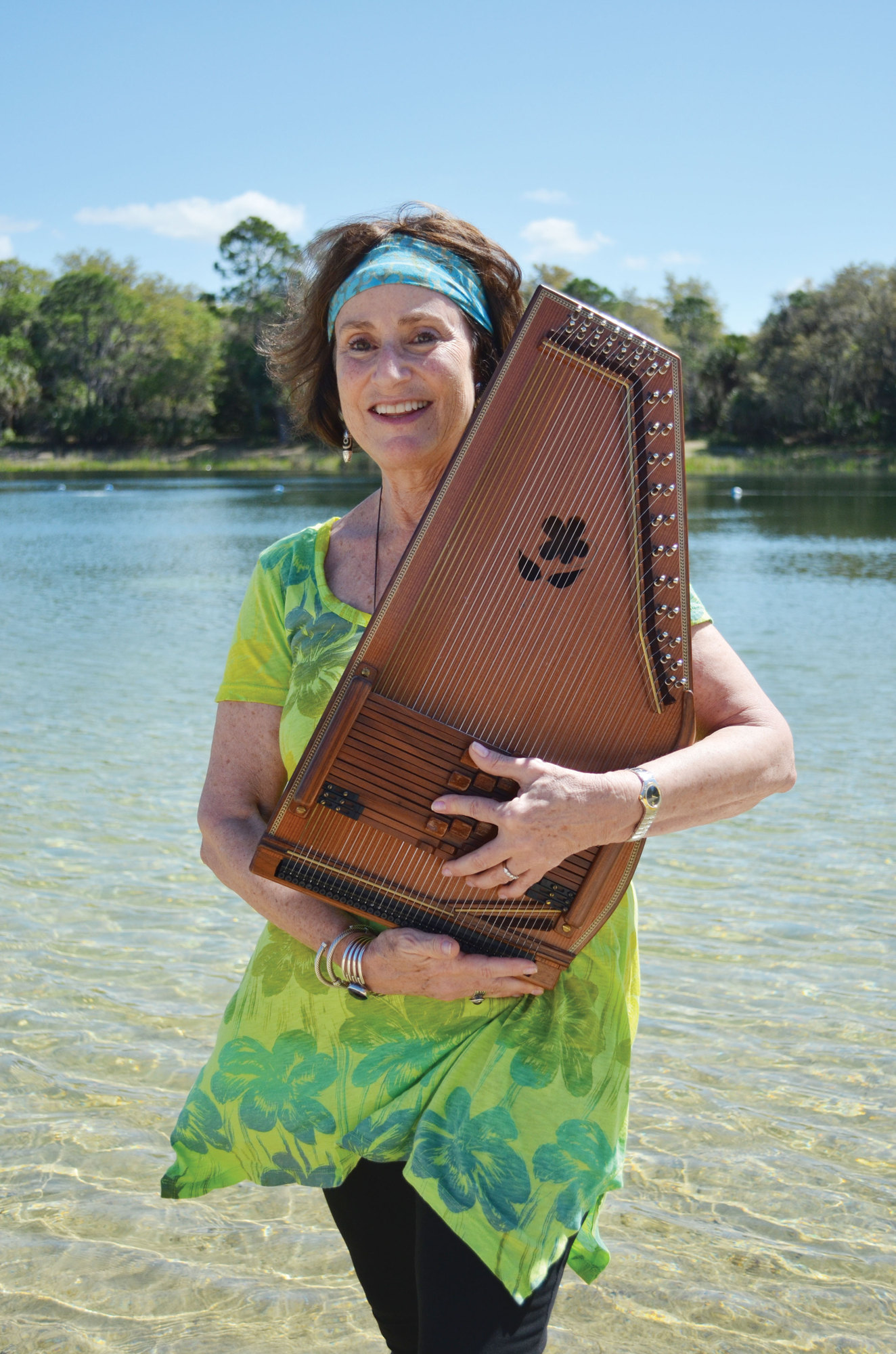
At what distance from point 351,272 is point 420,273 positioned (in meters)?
0.16

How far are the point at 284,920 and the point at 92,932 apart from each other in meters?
3.34

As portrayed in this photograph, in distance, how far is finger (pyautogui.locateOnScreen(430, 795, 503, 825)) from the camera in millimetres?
1539

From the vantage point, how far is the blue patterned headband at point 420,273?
177 cm

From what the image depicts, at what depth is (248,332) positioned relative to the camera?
2837 inches

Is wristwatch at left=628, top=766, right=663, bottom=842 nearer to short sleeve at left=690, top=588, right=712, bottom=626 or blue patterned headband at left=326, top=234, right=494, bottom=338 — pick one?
short sleeve at left=690, top=588, right=712, bottom=626

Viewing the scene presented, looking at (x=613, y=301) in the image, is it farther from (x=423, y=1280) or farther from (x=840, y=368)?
(x=423, y=1280)

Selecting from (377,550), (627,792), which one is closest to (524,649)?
(627,792)

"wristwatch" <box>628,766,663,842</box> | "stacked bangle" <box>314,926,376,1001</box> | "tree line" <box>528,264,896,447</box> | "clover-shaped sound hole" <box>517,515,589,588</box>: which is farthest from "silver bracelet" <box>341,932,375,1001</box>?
"tree line" <box>528,264,896,447</box>

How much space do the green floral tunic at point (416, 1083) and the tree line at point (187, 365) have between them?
210ft

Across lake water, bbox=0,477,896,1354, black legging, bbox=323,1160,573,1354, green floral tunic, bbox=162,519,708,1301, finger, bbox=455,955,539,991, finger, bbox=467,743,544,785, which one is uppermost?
finger, bbox=467,743,544,785

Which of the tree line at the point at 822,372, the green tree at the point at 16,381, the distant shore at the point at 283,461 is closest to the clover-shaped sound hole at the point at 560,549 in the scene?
the distant shore at the point at 283,461

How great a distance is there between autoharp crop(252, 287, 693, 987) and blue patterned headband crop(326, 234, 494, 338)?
0.22 m

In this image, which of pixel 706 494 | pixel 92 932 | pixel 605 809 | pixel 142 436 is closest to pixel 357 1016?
pixel 605 809

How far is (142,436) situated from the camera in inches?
2758
